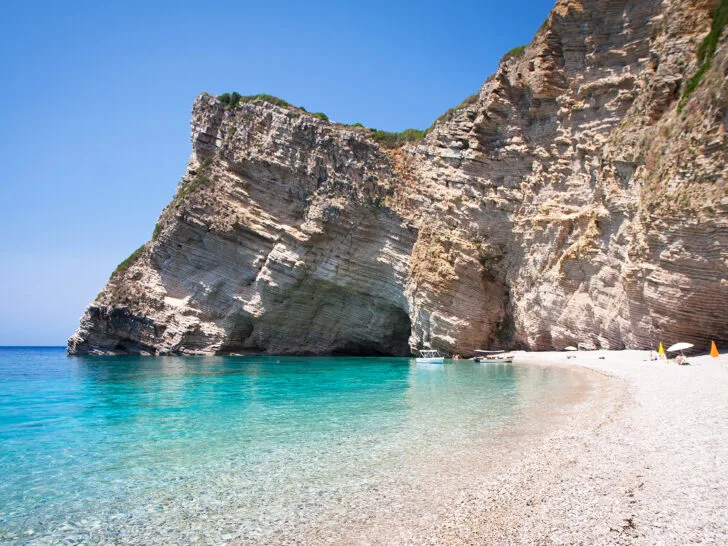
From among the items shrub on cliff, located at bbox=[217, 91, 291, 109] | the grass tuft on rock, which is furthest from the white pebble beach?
the grass tuft on rock

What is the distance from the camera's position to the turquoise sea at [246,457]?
20.1 feet

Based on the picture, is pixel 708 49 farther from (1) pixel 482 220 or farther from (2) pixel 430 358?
(2) pixel 430 358

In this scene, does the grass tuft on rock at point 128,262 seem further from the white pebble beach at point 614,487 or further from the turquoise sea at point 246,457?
the white pebble beach at point 614,487

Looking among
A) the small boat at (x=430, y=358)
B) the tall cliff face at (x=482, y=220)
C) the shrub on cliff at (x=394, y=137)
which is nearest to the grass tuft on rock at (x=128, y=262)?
the tall cliff face at (x=482, y=220)

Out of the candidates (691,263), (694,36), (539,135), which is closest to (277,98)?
(539,135)

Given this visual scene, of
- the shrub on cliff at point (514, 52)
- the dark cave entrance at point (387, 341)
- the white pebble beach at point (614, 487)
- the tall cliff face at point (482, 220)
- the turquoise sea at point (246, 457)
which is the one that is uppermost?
the shrub on cliff at point (514, 52)

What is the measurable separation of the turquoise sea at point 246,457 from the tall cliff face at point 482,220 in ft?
30.1

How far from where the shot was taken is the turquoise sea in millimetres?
6129

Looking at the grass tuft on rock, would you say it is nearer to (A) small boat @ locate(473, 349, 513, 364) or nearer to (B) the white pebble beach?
(A) small boat @ locate(473, 349, 513, 364)

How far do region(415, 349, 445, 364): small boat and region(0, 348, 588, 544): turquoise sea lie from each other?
495 inches

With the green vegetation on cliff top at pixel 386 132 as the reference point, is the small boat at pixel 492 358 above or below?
below

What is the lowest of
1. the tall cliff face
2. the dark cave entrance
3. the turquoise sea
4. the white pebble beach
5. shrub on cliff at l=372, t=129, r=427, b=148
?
the turquoise sea

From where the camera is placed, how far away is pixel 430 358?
3155 cm

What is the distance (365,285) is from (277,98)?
17.9 metres
